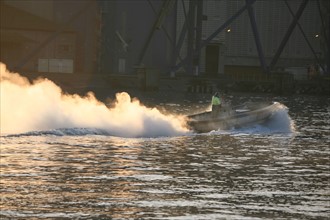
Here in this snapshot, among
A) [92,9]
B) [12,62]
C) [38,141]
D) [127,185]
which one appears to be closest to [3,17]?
[12,62]

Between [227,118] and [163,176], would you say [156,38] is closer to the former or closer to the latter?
[227,118]

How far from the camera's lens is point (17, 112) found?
4131 centimetres

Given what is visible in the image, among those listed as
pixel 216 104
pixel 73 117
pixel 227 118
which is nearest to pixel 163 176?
pixel 73 117

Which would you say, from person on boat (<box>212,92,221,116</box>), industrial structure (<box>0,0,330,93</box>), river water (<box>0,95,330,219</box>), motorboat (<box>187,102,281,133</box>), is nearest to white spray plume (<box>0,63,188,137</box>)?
motorboat (<box>187,102,281,133</box>)

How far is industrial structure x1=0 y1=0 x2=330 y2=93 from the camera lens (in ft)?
339

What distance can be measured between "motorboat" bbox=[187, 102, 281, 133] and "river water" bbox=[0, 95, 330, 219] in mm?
444

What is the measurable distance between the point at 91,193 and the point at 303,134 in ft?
84.0

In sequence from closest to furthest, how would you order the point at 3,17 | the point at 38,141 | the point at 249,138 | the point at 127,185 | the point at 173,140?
1. the point at 127,185
2. the point at 38,141
3. the point at 173,140
4. the point at 249,138
5. the point at 3,17

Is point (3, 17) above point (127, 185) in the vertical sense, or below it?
above

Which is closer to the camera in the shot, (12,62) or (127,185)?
(127,185)

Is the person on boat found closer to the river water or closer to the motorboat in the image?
the motorboat

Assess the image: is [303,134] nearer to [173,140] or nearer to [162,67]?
[173,140]

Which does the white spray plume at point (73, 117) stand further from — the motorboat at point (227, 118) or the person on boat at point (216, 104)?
the person on boat at point (216, 104)

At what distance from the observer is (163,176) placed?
1112 inches
